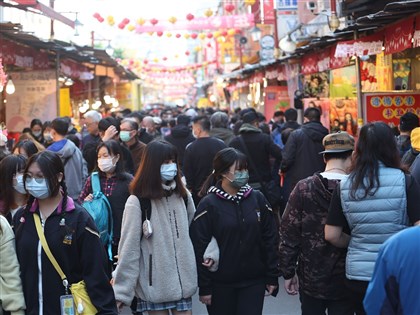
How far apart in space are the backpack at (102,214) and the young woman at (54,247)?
6.97ft

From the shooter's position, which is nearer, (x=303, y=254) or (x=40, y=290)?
(x=40, y=290)

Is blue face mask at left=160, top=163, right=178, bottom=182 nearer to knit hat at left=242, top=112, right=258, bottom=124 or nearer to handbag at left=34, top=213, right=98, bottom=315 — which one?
handbag at left=34, top=213, right=98, bottom=315

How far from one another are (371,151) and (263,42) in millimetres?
24600

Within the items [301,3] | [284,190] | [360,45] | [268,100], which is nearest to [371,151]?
[284,190]

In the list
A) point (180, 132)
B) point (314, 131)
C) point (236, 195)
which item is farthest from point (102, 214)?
point (180, 132)

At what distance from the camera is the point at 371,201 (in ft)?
16.9

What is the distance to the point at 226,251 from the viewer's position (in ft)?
19.3

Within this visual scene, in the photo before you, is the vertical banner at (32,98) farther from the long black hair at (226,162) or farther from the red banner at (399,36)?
the long black hair at (226,162)

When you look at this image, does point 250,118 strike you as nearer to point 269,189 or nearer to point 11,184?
point 269,189

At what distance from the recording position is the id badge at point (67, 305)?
471 cm

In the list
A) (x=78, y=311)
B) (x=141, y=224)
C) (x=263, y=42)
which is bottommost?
(x=78, y=311)

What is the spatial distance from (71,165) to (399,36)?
4843 millimetres

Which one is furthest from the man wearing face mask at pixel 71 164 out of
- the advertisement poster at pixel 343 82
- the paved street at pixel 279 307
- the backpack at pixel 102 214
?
the advertisement poster at pixel 343 82

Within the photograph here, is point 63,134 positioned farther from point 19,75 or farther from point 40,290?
point 19,75
